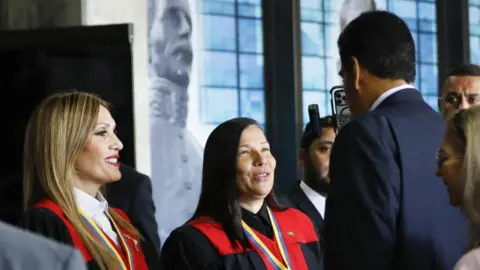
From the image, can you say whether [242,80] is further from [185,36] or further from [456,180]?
[456,180]

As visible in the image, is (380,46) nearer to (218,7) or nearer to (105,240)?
(105,240)

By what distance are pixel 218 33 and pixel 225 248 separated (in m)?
3.29

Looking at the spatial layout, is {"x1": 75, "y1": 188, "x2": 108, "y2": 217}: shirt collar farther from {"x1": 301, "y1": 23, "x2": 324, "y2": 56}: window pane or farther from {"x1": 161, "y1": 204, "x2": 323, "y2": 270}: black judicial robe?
{"x1": 301, "y1": 23, "x2": 324, "y2": 56}: window pane

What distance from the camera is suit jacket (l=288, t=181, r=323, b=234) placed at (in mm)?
3508

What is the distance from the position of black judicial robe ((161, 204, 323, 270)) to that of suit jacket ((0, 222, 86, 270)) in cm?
185

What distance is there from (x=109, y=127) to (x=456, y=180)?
1020mm

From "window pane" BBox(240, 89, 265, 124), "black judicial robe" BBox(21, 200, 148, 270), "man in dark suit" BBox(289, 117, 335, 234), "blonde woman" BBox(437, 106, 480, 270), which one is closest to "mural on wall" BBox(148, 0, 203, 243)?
"window pane" BBox(240, 89, 265, 124)

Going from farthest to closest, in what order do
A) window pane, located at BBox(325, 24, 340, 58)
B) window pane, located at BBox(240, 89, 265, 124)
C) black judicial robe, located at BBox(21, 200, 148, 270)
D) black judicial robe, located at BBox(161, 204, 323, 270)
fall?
1. window pane, located at BBox(325, 24, 340, 58)
2. window pane, located at BBox(240, 89, 265, 124)
3. black judicial robe, located at BBox(161, 204, 323, 270)
4. black judicial robe, located at BBox(21, 200, 148, 270)

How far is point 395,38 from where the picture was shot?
214 cm

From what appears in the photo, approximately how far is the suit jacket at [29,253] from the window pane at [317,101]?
5.27m

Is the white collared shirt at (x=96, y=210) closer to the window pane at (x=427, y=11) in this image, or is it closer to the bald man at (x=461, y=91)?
the bald man at (x=461, y=91)

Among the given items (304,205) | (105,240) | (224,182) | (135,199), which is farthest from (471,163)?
(304,205)

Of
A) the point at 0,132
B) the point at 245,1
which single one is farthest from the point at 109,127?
the point at 245,1

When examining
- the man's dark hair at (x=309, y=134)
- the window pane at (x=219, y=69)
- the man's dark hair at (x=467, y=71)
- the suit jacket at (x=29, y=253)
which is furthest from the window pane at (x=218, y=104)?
the suit jacket at (x=29, y=253)
